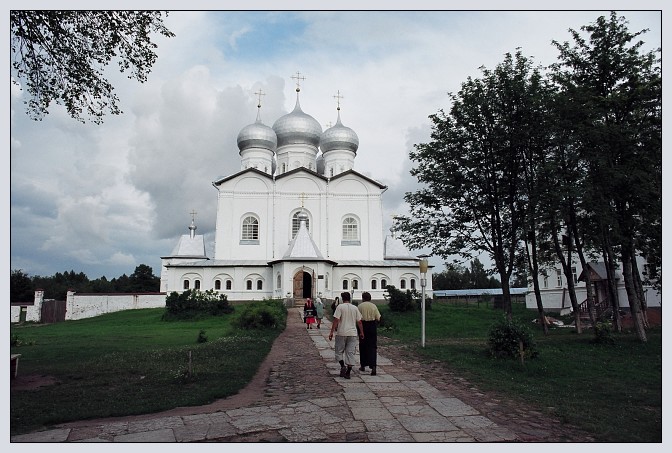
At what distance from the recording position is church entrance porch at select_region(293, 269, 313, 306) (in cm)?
3222

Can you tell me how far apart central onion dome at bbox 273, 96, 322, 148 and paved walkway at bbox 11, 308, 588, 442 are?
35.4m

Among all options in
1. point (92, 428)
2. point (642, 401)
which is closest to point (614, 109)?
point (642, 401)

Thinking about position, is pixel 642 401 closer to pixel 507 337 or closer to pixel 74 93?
pixel 507 337

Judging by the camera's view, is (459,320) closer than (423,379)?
No

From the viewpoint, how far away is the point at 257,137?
41.3m

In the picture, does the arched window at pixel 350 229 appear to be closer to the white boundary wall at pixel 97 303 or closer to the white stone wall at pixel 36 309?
the white boundary wall at pixel 97 303

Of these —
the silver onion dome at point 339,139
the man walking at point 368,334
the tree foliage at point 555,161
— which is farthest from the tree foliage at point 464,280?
the man walking at point 368,334

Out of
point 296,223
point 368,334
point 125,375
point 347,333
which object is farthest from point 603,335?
point 296,223

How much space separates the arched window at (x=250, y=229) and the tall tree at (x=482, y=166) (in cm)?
2167

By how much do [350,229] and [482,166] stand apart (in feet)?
73.4

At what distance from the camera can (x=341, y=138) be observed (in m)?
41.6

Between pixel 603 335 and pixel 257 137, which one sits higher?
pixel 257 137

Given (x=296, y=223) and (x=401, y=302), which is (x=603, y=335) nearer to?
(x=401, y=302)

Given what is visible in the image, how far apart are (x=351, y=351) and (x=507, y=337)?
13.9 ft
